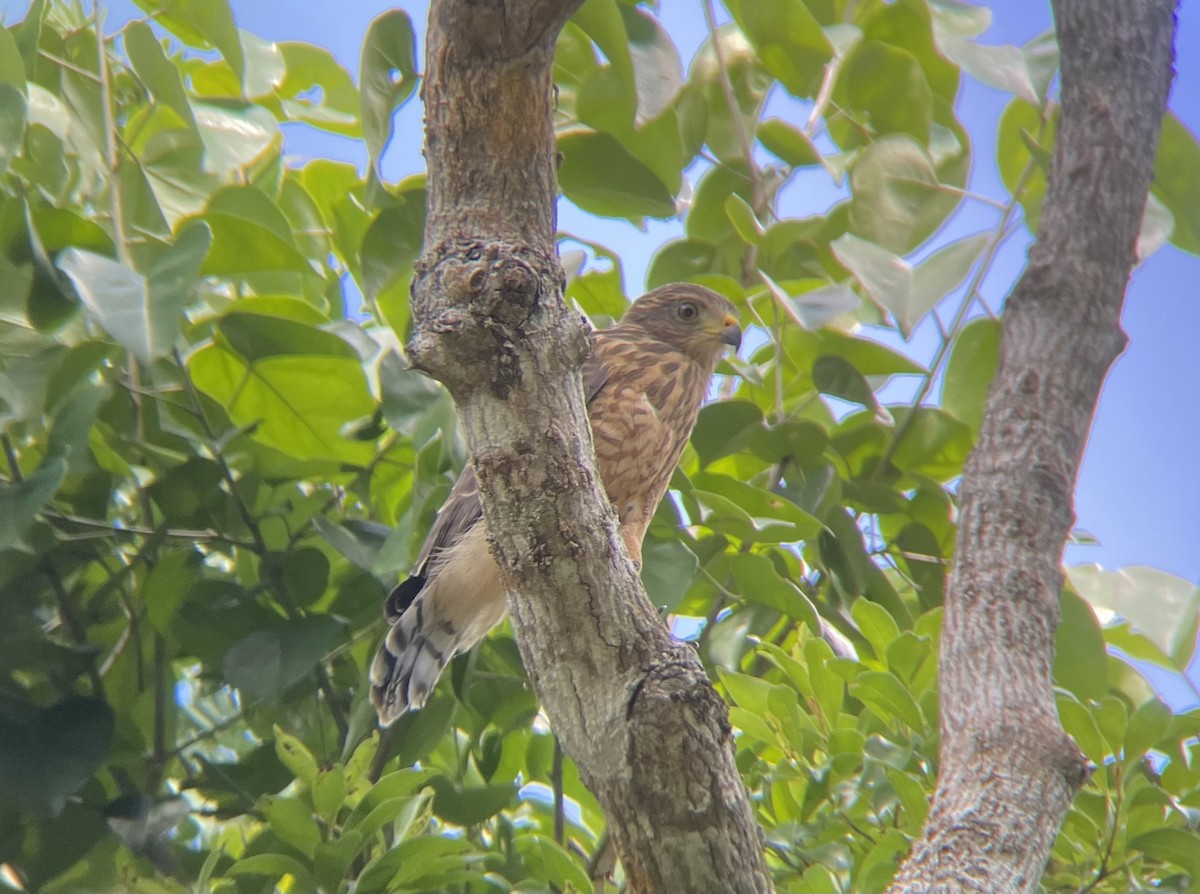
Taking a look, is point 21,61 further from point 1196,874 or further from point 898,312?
point 1196,874

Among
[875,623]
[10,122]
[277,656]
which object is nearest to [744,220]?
[875,623]

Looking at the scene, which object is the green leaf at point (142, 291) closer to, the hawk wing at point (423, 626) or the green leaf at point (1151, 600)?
Answer: the hawk wing at point (423, 626)

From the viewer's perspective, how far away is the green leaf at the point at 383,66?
2062 millimetres

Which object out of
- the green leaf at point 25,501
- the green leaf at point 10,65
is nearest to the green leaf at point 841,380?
the green leaf at point 25,501

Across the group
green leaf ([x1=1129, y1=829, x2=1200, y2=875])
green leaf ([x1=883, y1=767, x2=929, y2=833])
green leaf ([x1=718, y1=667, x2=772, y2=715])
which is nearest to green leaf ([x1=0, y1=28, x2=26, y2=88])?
green leaf ([x1=718, y1=667, x2=772, y2=715])

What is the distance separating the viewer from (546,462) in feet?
4.37

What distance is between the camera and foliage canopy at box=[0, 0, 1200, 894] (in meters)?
1.96

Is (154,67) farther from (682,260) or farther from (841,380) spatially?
(841,380)

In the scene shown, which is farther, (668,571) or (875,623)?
(668,571)

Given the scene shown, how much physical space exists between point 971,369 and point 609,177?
82 cm

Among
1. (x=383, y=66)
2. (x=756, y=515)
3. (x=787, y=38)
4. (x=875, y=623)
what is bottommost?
(x=875, y=623)

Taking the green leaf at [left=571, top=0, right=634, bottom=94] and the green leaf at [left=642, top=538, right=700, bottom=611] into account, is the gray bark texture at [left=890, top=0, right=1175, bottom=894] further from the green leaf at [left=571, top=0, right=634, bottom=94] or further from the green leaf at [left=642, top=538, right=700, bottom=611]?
the green leaf at [left=571, top=0, right=634, bottom=94]

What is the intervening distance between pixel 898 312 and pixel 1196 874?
94 cm

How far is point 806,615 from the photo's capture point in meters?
2.22
